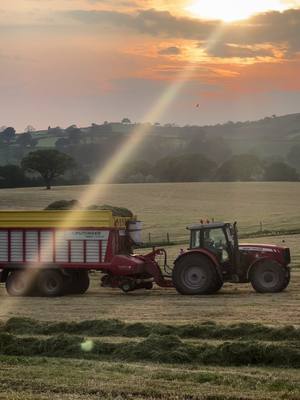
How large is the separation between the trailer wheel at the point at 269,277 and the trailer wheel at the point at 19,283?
23.3 ft

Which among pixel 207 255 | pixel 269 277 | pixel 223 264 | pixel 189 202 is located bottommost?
pixel 269 277

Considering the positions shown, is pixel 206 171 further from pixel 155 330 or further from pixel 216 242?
pixel 155 330

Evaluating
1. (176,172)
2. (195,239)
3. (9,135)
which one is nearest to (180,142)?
(9,135)

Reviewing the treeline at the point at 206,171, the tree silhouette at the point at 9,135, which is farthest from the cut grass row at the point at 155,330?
the tree silhouette at the point at 9,135

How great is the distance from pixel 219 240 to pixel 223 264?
722 mm

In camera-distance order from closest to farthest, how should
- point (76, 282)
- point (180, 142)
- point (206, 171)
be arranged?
point (76, 282)
point (206, 171)
point (180, 142)

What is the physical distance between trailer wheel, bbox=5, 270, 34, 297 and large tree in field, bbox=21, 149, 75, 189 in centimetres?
6872

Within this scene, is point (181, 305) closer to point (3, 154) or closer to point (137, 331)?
point (137, 331)

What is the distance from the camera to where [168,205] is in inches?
2837

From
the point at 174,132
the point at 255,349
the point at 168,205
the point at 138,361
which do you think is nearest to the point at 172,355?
the point at 138,361

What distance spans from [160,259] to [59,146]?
145 meters

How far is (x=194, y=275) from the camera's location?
70.9ft

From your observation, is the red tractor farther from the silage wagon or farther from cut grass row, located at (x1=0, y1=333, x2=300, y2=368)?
cut grass row, located at (x1=0, y1=333, x2=300, y2=368)

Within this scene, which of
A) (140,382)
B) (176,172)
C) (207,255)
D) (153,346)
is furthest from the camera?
(176,172)
